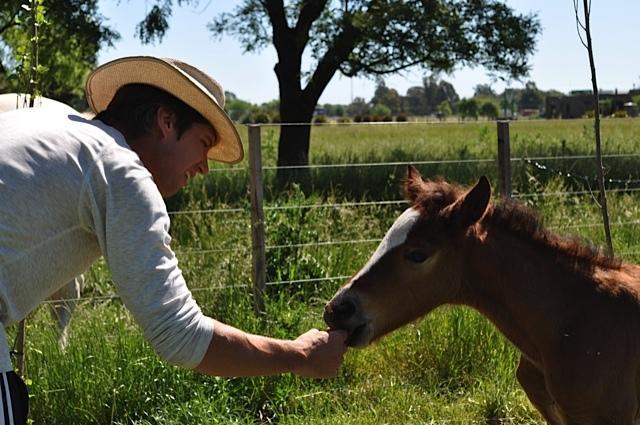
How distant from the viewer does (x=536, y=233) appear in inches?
136

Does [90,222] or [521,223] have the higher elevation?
[90,222]

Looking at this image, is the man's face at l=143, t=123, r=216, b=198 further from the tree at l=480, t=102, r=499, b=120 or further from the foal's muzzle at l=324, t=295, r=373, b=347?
the tree at l=480, t=102, r=499, b=120

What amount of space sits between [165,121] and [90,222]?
0.43 meters

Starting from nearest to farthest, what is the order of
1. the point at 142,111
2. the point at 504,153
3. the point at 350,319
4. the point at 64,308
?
the point at 142,111 → the point at 350,319 → the point at 64,308 → the point at 504,153

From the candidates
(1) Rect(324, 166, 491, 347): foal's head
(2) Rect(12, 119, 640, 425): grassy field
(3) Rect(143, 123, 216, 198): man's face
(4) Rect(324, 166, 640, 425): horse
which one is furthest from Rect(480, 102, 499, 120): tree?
(3) Rect(143, 123, 216, 198): man's face

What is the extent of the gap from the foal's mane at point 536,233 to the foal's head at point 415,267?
0.15 m

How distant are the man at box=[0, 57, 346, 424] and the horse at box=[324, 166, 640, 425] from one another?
0.93 meters

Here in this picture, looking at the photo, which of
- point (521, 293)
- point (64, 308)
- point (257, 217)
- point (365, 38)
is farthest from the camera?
point (365, 38)

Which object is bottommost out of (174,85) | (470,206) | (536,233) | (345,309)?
(345,309)

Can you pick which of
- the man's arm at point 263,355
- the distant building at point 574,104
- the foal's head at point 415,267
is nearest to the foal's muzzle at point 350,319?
the foal's head at point 415,267

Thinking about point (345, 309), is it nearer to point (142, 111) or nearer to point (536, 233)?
point (536, 233)

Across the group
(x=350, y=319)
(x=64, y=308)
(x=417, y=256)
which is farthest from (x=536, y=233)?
(x=64, y=308)

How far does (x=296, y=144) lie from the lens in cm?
1428

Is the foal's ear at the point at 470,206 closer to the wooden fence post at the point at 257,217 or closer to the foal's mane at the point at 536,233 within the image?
the foal's mane at the point at 536,233
